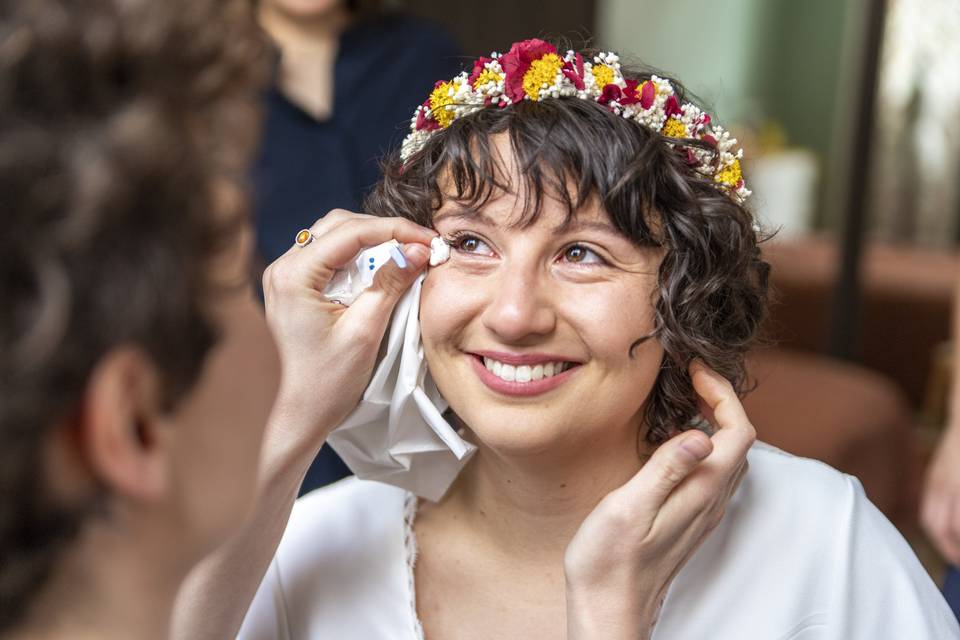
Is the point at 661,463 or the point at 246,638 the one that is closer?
the point at 661,463

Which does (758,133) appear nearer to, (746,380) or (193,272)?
(746,380)

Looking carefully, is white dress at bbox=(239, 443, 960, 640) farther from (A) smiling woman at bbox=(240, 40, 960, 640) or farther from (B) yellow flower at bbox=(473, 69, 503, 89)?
(B) yellow flower at bbox=(473, 69, 503, 89)

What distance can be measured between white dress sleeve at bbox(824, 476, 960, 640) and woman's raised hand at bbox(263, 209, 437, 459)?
0.70 m

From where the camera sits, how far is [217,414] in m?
1.00

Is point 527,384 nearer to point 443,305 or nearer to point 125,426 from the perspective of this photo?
point 443,305

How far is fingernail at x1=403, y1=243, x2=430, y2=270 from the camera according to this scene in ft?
5.05

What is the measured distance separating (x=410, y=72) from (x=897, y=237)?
4.33 metres

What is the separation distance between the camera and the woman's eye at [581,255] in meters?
1.50

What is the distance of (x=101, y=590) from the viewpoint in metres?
0.93

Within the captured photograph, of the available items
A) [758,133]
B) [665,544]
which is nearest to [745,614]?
[665,544]

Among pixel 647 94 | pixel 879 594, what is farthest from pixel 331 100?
pixel 879 594

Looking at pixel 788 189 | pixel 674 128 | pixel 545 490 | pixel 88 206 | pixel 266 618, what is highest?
pixel 88 206

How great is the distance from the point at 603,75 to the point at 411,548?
749mm

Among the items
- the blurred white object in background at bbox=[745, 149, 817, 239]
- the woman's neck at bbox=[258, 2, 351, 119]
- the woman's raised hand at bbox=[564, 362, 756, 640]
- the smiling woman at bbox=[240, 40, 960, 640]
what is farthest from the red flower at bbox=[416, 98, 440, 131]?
the blurred white object in background at bbox=[745, 149, 817, 239]
